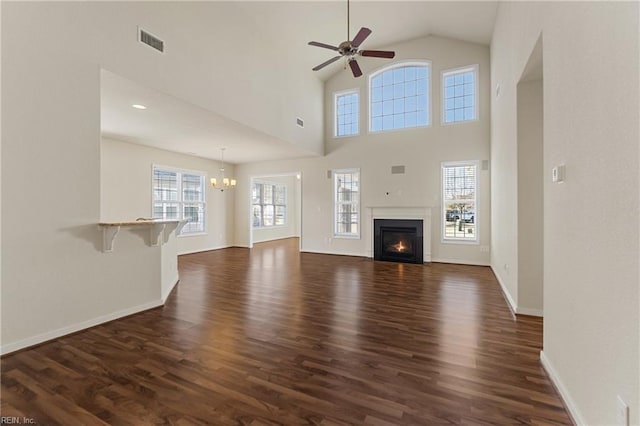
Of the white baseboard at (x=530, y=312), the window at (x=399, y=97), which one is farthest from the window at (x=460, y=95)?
the white baseboard at (x=530, y=312)

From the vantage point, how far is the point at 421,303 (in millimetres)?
3711

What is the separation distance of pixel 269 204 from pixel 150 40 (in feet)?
26.3

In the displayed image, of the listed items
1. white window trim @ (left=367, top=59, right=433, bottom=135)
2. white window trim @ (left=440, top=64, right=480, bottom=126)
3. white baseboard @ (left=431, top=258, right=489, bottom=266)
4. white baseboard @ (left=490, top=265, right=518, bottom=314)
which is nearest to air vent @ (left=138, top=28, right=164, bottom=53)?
white window trim @ (left=367, top=59, right=433, bottom=135)

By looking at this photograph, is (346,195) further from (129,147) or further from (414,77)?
(129,147)

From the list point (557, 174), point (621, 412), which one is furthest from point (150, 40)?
point (621, 412)

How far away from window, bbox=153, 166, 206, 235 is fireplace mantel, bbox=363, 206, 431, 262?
14.5 ft

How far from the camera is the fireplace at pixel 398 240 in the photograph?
6.77 m

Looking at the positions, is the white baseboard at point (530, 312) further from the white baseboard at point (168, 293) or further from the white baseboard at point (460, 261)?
the white baseboard at point (168, 293)

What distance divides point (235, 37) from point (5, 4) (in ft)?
10.6

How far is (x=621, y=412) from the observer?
1204 millimetres

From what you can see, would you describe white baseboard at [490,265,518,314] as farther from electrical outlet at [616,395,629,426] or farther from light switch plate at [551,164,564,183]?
electrical outlet at [616,395,629,426]

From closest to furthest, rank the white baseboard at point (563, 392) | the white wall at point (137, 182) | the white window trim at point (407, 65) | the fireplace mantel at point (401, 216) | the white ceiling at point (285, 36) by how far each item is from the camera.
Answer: the white baseboard at point (563, 392)
the white ceiling at point (285, 36)
the white wall at point (137, 182)
the fireplace mantel at point (401, 216)
the white window trim at point (407, 65)

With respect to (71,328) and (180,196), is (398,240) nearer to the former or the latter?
(180,196)

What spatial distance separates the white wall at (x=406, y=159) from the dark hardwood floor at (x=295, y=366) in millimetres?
3231
